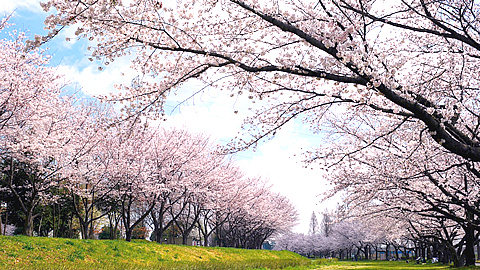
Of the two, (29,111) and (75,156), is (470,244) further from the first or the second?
(29,111)

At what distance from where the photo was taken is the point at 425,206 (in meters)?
15.5

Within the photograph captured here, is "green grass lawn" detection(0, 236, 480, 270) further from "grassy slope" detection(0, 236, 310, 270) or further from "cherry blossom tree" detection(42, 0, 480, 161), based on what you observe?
"cherry blossom tree" detection(42, 0, 480, 161)

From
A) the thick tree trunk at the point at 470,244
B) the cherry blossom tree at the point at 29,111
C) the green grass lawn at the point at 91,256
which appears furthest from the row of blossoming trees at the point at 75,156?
the thick tree trunk at the point at 470,244

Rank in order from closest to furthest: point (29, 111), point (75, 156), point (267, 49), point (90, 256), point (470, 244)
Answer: point (267, 49)
point (90, 256)
point (29, 111)
point (470, 244)
point (75, 156)

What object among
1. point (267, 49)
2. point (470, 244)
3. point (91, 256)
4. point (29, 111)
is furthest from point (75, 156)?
point (470, 244)

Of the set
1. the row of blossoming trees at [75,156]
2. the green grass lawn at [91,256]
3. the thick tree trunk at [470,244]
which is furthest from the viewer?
the thick tree trunk at [470,244]

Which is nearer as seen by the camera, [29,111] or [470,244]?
[29,111]

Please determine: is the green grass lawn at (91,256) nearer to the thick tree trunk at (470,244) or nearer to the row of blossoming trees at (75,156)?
the row of blossoming trees at (75,156)

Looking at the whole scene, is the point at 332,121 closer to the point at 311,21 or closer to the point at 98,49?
the point at 311,21

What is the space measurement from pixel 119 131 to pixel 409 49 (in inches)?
332

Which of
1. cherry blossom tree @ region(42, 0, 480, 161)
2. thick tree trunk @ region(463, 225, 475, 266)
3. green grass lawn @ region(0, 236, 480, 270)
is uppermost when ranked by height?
cherry blossom tree @ region(42, 0, 480, 161)

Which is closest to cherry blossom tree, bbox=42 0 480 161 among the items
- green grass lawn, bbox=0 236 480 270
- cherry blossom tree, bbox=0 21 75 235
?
green grass lawn, bbox=0 236 480 270

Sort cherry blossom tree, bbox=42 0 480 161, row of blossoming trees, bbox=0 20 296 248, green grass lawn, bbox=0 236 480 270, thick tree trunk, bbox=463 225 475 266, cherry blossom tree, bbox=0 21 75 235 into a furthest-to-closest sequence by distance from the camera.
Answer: thick tree trunk, bbox=463 225 475 266 < row of blossoming trees, bbox=0 20 296 248 < cherry blossom tree, bbox=0 21 75 235 < green grass lawn, bbox=0 236 480 270 < cherry blossom tree, bbox=42 0 480 161

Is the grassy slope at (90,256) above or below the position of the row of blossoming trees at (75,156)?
below
